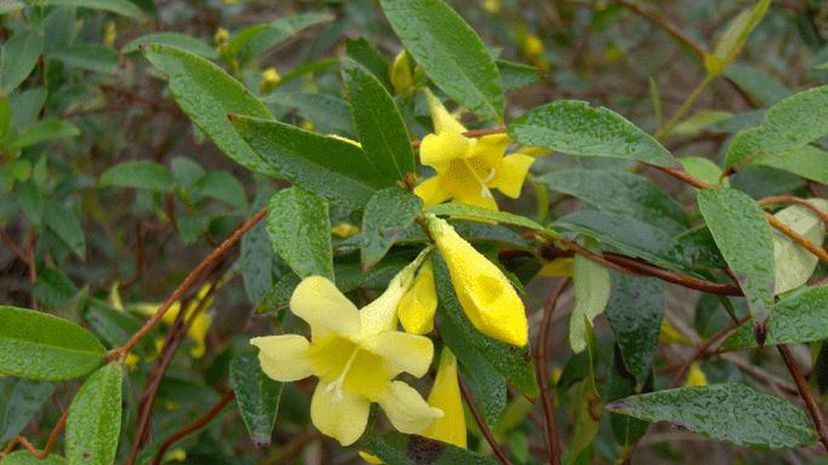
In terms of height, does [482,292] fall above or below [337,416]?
above

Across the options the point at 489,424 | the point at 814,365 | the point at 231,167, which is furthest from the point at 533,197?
the point at 489,424

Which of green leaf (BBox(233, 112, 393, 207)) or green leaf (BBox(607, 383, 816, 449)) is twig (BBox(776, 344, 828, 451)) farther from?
green leaf (BBox(233, 112, 393, 207))

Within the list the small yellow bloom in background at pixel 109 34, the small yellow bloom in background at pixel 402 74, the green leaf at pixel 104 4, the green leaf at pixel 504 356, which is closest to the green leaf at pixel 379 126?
the green leaf at pixel 504 356

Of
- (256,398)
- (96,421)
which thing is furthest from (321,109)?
(96,421)

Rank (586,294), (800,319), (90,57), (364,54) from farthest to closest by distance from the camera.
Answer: (90,57), (364,54), (586,294), (800,319)

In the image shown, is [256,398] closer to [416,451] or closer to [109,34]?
[416,451]

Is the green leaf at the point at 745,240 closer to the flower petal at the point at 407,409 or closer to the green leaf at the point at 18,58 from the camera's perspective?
the flower petal at the point at 407,409
